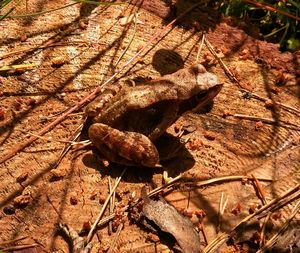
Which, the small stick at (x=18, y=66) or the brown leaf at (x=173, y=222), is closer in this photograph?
the brown leaf at (x=173, y=222)

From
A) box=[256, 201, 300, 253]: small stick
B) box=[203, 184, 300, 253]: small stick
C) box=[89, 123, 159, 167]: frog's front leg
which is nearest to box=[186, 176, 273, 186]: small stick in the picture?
box=[203, 184, 300, 253]: small stick

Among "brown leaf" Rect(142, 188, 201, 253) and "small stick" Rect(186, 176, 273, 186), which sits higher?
"small stick" Rect(186, 176, 273, 186)

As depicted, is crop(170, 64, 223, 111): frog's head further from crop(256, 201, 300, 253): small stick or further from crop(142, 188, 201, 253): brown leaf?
crop(256, 201, 300, 253): small stick

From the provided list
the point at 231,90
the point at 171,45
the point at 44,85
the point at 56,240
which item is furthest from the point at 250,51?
the point at 56,240

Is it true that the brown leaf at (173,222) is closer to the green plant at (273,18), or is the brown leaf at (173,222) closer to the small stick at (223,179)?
the small stick at (223,179)

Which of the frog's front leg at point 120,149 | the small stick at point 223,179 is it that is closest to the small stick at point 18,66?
the frog's front leg at point 120,149

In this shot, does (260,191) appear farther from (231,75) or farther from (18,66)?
(18,66)

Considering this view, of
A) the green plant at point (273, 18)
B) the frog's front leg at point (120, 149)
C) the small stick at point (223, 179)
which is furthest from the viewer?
the green plant at point (273, 18)

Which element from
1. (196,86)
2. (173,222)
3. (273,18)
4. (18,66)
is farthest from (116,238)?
(273,18)
